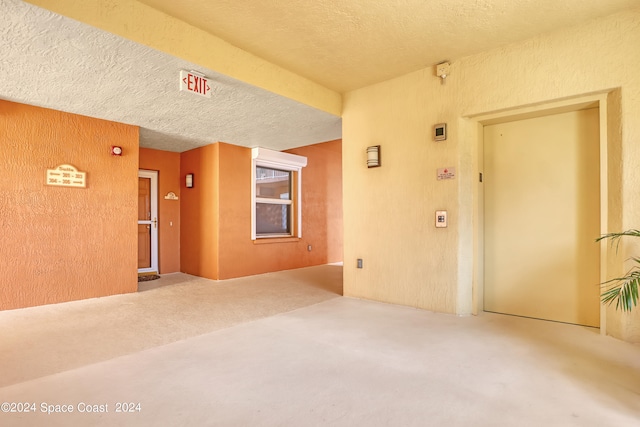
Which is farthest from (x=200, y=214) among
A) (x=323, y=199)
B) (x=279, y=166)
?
(x=323, y=199)

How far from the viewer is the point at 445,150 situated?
345cm

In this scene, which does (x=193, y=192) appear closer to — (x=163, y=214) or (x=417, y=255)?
(x=163, y=214)

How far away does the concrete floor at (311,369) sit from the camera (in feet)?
5.44

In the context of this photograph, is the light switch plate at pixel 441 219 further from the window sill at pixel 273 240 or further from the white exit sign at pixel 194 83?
the window sill at pixel 273 240

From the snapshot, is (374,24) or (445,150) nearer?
(374,24)

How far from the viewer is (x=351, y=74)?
368 centimetres

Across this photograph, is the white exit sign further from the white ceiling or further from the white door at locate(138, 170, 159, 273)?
the white door at locate(138, 170, 159, 273)

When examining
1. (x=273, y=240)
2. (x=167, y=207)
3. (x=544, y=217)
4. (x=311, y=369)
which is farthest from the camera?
(x=273, y=240)

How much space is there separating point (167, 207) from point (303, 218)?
260 centimetres

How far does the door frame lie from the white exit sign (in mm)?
2536

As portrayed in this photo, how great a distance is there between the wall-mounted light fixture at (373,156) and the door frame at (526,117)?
0.95 m

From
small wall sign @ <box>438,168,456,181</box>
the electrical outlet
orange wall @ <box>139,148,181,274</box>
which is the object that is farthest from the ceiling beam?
orange wall @ <box>139,148,181,274</box>

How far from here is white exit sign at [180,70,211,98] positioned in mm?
2895

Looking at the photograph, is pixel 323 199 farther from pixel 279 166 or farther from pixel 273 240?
pixel 273 240
